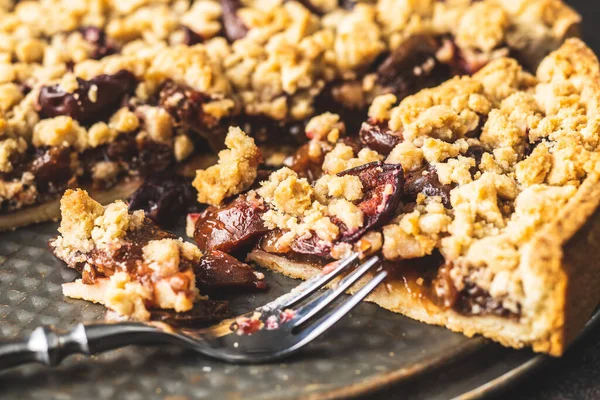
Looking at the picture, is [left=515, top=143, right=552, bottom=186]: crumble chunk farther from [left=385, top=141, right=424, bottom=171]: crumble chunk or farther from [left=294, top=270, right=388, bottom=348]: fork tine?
[left=294, top=270, right=388, bottom=348]: fork tine

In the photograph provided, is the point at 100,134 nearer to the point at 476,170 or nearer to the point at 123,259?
the point at 123,259

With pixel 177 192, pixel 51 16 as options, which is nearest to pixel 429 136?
pixel 177 192

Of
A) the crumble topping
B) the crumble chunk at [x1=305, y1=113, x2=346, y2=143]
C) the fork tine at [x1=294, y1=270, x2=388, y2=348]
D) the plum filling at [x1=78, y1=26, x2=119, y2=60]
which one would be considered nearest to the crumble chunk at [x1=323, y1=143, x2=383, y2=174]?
the crumble chunk at [x1=305, y1=113, x2=346, y2=143]

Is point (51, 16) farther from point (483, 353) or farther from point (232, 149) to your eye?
point (483, 353)

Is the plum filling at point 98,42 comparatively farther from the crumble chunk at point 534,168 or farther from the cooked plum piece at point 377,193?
the crumble chunk at point 534,168

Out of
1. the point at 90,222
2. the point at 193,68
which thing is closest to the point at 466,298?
the point at 90,222

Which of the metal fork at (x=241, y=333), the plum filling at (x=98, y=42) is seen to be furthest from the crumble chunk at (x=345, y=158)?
the plum filling at (x=98, y=42)
